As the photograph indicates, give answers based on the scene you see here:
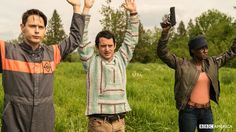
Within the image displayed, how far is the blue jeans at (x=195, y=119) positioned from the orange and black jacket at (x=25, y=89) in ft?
6.24

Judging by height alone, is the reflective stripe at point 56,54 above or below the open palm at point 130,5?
below

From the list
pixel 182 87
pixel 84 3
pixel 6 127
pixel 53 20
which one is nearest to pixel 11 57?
pixel 6 127

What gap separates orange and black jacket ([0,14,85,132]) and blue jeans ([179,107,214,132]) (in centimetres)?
190

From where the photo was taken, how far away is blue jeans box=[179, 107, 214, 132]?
15.2ft

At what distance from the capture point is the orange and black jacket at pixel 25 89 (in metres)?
3.20

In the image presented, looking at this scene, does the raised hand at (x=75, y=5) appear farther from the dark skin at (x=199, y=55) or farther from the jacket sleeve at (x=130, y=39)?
the dark skin at (x=199, y=55)

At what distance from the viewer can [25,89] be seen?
3.21m

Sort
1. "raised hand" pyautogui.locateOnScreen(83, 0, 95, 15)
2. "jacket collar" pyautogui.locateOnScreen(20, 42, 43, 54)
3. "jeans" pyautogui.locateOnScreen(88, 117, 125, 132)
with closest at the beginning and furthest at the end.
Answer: "jacket collar" pyautogui.locateOnScreen(20, 42, 43, 54), "raised hand" pyautogui.locateOnScreen(83, 0, 95, 15), "jeans" pyautogui.locateOnScreen(88, 117, 125, 132)

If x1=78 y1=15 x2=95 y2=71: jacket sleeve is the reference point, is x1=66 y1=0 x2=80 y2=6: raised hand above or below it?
above

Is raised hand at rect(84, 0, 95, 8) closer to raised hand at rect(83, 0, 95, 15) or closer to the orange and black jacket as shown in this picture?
raised hand at rect(83, 0, 95, 15)

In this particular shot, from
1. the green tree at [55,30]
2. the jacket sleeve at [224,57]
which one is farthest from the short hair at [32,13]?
the green tree at [55,30]

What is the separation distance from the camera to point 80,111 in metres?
7.03

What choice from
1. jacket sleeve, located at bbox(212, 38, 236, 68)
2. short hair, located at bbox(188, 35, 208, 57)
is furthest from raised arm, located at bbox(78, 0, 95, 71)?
jacket sleeve, located at bbox(212, 38, 236, 68)

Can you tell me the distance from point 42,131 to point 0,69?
62 centimetres
